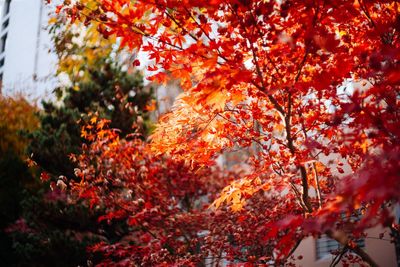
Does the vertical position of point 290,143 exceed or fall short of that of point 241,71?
it falls short

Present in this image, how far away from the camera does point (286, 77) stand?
220 inches

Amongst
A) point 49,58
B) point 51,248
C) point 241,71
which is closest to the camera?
point 241,71

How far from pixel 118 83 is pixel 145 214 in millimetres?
5476

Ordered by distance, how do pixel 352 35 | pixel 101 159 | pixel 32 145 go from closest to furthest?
pixel 352 35, pixel 101 159, pixel 32 145

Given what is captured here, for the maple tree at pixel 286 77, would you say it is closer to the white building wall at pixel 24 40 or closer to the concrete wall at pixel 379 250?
the concrete wall at pixel 379 250

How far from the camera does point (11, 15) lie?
114 ft

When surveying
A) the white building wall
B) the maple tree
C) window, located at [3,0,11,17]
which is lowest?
the maple tree

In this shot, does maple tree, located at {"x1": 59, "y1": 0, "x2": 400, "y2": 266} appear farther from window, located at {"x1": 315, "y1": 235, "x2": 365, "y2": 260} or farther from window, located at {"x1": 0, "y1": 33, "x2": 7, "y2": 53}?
window, located at {"x1": 0, "y1": 33, "x2": 7, "y2": 53}

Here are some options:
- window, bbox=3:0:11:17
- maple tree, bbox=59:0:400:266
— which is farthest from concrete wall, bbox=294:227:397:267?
window, bbox=3:0:11:17

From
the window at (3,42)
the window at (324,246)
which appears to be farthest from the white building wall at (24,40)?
the window at (324,246)

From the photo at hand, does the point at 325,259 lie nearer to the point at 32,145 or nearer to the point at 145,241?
the point at 145,241

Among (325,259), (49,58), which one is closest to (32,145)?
(325,259)

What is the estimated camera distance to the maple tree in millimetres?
3359

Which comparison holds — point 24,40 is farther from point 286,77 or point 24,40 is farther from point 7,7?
point 286,77
